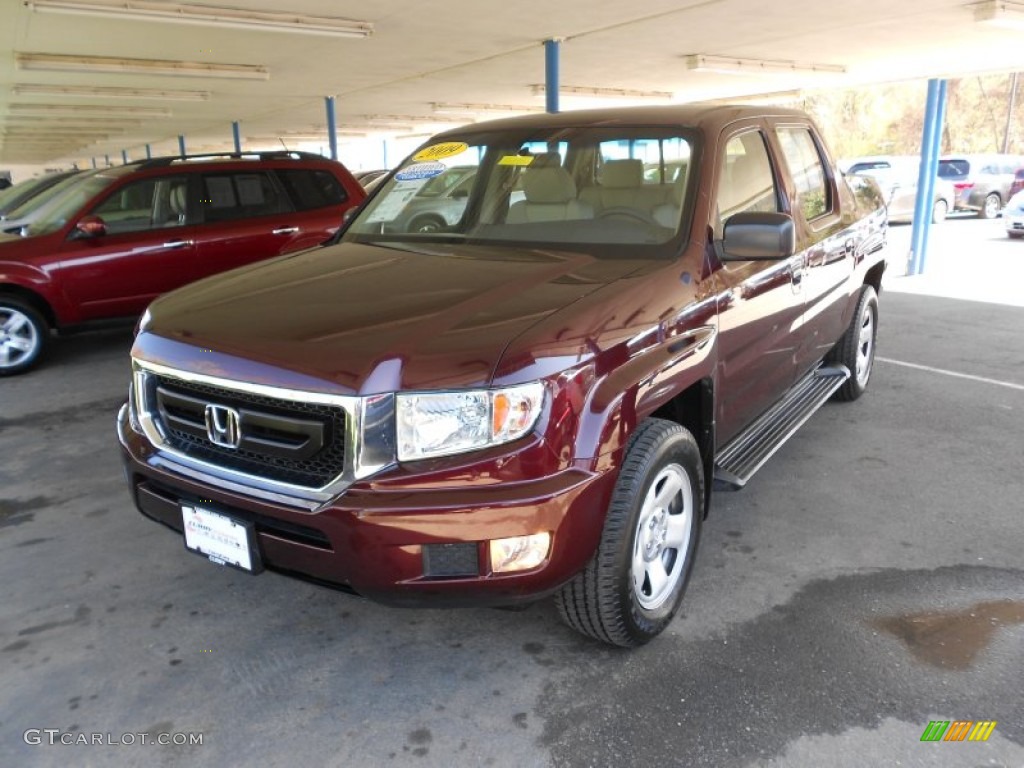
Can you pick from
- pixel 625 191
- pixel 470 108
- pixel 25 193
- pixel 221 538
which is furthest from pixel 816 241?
pixel 470 108

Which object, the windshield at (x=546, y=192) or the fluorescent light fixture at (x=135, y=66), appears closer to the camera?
the windshield at (x=546, y=192)

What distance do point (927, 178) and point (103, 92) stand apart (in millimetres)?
13536

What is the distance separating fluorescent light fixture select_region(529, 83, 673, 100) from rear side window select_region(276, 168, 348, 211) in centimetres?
662

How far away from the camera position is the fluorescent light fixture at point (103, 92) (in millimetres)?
13097

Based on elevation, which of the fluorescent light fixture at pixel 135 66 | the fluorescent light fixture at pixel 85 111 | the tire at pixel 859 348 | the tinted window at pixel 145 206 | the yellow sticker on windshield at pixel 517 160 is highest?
the fluorescent light fixture at pixel 135 66

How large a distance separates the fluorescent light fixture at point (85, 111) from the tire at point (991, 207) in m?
19.9

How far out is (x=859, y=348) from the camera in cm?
528

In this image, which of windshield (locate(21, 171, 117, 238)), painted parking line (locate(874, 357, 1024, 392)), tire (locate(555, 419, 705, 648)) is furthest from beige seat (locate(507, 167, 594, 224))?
windshield (locate(21, 171, 117, 238))

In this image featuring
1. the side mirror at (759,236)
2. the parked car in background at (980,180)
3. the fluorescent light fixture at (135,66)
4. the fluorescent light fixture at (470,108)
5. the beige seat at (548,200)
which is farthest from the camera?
the parked car in background at (980,180)

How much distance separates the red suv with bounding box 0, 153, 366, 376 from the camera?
6797mm

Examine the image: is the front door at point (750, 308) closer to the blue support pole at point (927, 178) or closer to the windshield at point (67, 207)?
the windshield at point (67, 207)

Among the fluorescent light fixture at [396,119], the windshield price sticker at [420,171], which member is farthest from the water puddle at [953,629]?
the fluorescent light fixture at [396,119]

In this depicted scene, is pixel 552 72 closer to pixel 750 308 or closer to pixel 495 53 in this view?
pixel 495 53

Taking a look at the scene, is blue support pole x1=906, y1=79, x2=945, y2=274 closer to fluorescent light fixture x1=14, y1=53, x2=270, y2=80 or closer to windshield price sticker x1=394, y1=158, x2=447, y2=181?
fluorescent light fixture x1=14, y1=53, x2=270, y2=80
